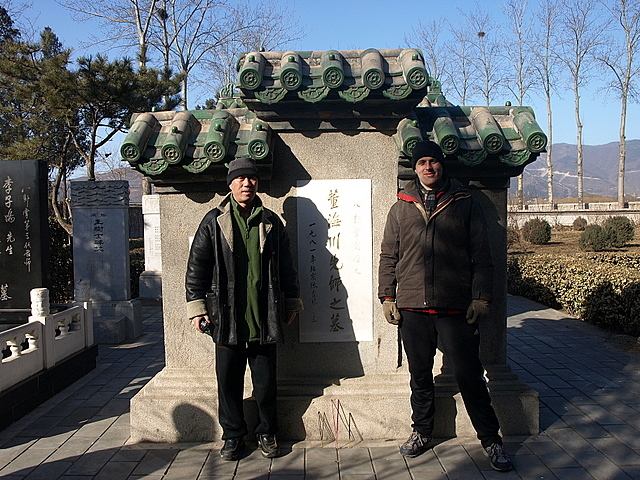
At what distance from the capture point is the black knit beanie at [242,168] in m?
3.41

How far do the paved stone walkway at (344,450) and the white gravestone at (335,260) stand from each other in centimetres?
89

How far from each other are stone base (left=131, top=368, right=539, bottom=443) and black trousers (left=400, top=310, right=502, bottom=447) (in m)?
0.31

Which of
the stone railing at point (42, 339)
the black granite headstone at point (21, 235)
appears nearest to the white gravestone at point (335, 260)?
the stone railing at point (42, 339)

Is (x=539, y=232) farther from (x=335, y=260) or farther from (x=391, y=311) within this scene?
(x=391, y=311)

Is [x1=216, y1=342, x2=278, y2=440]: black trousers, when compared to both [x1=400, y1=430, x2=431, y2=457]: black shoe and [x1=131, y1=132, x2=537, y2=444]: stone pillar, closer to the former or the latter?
[x1=131, y1=132, x2=537, y2=444]: stone pillar

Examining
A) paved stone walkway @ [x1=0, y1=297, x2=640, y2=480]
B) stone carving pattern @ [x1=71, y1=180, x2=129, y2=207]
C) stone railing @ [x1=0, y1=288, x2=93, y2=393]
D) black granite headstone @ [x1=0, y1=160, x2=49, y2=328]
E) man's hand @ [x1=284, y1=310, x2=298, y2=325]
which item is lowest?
paved stone walkway @ [x1=0, y1=297, x2=640, y2=480]

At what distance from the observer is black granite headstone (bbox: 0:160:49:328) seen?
595 cm

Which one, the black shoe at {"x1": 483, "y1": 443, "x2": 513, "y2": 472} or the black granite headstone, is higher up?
the black granite headstone

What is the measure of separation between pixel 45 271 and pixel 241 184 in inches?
152

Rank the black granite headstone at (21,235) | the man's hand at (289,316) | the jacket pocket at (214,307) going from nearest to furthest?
the jacket pocket at (214,307) → the man's hand at (289,316) → the black granite headstone at (21,235)

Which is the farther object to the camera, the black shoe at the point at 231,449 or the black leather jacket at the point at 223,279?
the black shoe at the point at 231,449

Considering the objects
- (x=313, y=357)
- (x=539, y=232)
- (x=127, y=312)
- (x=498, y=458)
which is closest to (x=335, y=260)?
(x=313, y=357)

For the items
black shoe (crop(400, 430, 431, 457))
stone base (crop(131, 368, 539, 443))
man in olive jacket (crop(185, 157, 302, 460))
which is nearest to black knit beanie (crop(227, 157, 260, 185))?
man in olive jacket (crop(185, 157, 302, 460))

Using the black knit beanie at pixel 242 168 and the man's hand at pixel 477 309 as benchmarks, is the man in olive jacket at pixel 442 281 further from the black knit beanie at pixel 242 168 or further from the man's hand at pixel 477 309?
the black knit beanie at pixel 242 168
